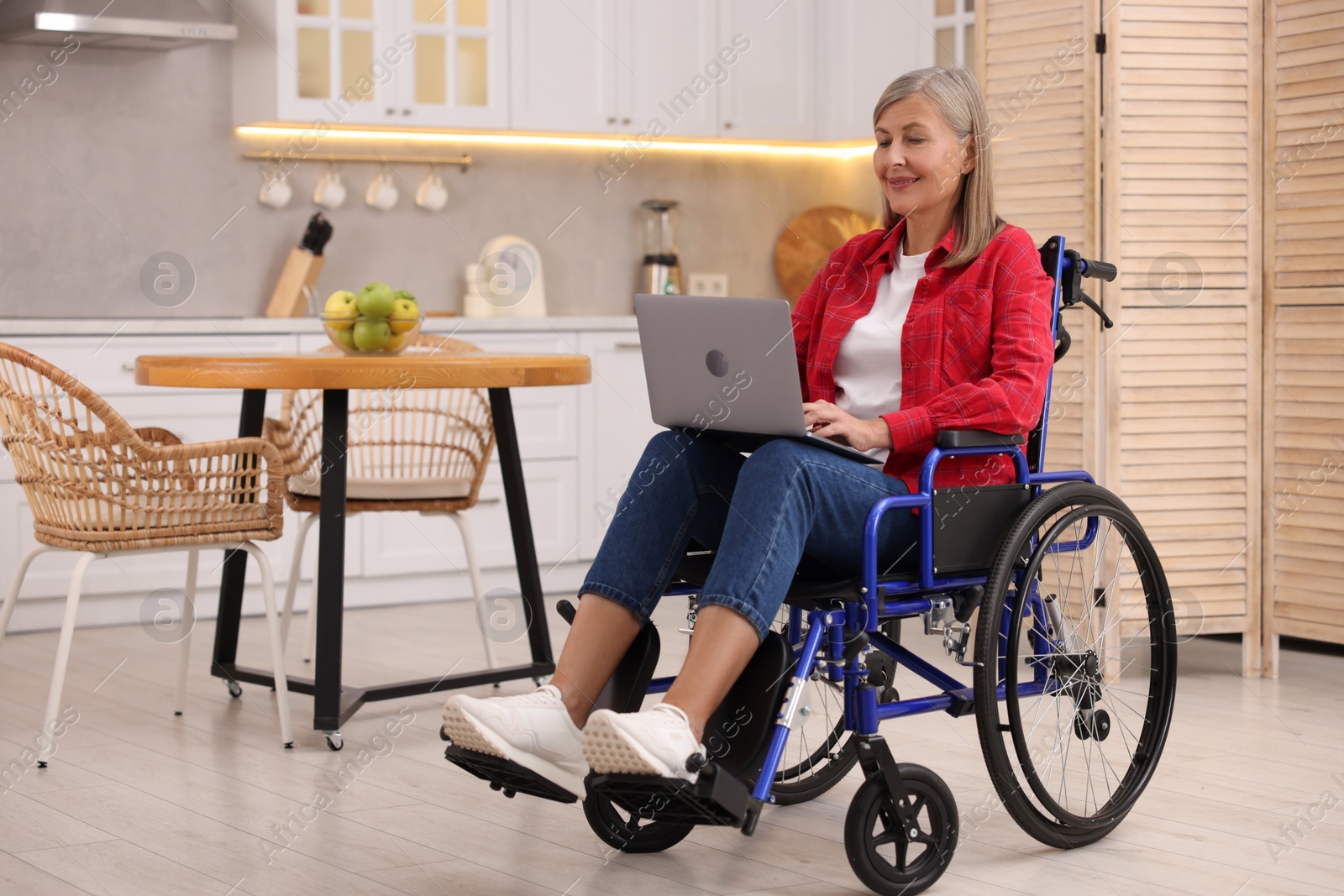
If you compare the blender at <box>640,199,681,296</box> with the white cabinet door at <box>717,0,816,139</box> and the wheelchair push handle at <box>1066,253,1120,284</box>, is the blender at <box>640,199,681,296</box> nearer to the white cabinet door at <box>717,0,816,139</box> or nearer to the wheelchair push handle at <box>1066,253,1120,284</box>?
the white cabinet door at <box>717,0,816,139</box>

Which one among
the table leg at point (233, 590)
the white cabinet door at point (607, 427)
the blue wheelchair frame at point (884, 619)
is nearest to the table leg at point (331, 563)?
the table leg at point (233, 590)

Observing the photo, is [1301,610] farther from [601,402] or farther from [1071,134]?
[601,402]

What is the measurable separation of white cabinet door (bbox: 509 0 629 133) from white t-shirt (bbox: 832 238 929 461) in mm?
2620

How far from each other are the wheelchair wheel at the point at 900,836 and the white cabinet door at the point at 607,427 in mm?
2667

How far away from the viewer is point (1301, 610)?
3424mm

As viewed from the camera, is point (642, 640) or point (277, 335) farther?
point (277, 335)

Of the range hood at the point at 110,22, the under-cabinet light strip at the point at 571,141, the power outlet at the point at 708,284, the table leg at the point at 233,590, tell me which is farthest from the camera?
the power outlet at the point at 708,284

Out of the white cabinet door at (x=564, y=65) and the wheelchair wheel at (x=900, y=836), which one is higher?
the white cabinet door at (x=564, y=65)

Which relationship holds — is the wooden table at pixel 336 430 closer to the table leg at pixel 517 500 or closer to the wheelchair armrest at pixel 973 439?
the table leg at pixel 517 500

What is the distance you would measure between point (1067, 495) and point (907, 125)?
583 millimetres

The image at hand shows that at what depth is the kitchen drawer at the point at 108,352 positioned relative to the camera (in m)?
3.97

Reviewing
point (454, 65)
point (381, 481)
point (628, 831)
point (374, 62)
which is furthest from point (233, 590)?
point (454, 65)

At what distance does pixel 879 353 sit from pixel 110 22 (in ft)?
9.03

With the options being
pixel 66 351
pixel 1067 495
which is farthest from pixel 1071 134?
pixel 66 351
